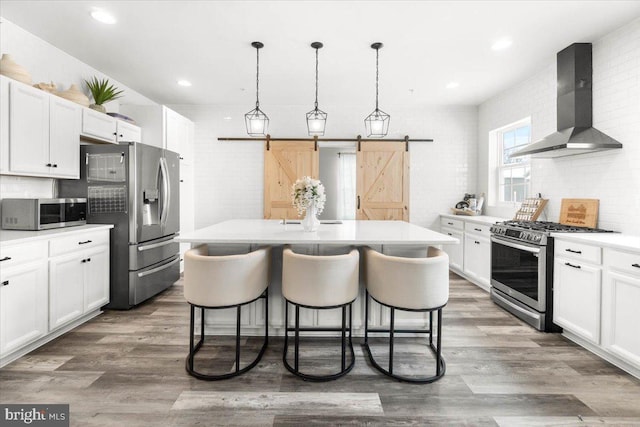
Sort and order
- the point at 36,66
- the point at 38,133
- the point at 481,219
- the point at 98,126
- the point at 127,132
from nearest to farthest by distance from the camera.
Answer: the point at 38,133, the point at 36,66, the point at 98,126, the point at 127,132, the point at 481,219

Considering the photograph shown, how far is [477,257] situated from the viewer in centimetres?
433

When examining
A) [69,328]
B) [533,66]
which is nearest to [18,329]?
[69,328]

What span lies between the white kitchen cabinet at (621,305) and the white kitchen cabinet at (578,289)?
65 millimetres

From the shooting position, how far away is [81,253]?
2.94 meters

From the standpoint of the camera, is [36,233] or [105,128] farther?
[105,128]

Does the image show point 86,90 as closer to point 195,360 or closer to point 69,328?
point 69,328

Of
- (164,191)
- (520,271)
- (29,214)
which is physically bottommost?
(520,271)

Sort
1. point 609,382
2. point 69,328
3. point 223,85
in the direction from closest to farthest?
point 609,382, point 69,328, point 223,85

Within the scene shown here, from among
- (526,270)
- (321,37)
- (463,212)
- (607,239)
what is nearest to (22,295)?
(321,37)

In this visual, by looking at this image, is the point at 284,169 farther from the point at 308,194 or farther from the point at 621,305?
the point at 621,305

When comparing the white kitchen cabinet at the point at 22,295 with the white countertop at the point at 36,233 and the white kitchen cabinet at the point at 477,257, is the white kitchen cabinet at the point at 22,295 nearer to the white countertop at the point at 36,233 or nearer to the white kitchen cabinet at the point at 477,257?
the white countertop at the point at 36,233

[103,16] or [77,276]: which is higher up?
[103,16]

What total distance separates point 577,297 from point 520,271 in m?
0.59

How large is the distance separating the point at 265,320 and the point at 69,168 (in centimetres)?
245
